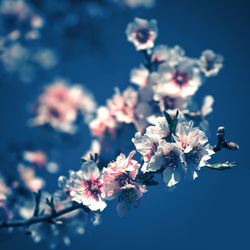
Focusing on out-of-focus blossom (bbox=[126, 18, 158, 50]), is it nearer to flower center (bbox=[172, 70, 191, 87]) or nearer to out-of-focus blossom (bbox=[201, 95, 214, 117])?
flower center (bbox=[172, 70, 191, 87])

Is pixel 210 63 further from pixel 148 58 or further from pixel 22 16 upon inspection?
pixel 22 16

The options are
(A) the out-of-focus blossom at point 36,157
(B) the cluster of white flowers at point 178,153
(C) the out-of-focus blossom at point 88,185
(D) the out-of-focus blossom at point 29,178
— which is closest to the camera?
(B) the cluster of white flowers at point 178,153

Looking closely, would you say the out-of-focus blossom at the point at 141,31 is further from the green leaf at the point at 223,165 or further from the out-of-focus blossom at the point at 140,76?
the green leaf at the point at 223,165

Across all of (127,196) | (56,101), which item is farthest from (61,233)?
(56,101)

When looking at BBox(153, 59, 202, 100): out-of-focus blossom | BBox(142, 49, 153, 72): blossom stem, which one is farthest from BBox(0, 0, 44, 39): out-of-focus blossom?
BBox(153, 59, 202, 100): out-of-focus blossom

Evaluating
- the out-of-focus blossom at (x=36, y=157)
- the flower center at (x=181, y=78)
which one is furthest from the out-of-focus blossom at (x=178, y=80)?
the out-of-focus blossom at (x=36, y=157)
